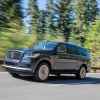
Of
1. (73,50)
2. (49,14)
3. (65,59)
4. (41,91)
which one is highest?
(49,14)

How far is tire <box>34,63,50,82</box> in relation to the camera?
1693 cm

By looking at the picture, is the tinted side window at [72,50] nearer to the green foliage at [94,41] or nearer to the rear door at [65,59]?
the rear door at [65,59]

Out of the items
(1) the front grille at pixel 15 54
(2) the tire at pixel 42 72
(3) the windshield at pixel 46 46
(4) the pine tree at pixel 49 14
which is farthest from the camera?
(4) the pine tree at pixel 49 14

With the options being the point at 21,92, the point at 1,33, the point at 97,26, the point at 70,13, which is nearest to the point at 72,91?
the point at 21,92

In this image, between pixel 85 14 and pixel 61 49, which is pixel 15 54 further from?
pixel 85 14

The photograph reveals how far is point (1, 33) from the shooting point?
2773 centimetres

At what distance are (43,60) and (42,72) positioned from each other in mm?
482

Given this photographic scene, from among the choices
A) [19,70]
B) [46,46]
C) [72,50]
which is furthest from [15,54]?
[72,50]

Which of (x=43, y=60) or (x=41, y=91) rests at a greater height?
(x=43, y=60)

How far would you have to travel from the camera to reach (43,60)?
17.1m

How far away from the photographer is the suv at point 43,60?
1677cm

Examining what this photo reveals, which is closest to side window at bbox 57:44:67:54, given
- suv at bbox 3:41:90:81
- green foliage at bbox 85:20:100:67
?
suv at bbox 3:41:90:81

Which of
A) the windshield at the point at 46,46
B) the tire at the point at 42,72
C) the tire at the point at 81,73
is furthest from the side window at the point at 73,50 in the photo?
the tire at the point at 42,72

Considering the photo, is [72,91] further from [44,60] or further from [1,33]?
[1,33]
